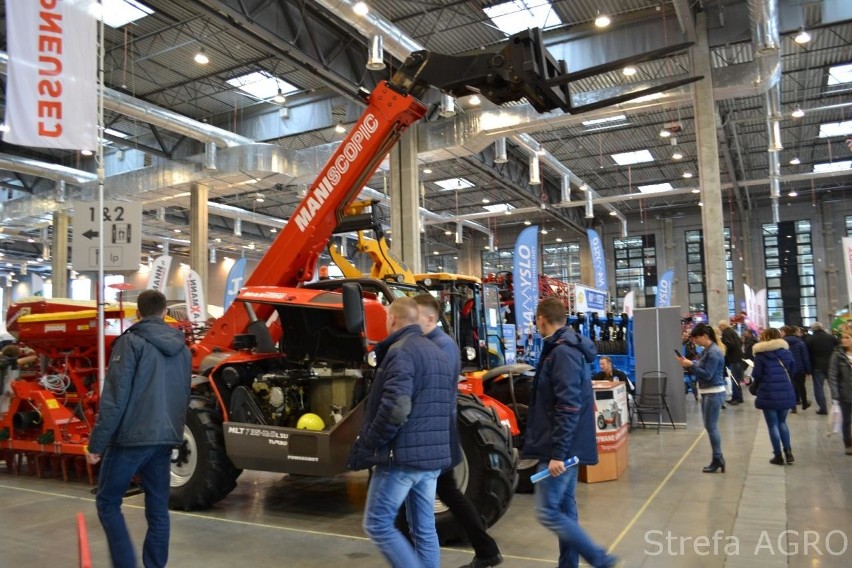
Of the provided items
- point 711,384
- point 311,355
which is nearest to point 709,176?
point 711,384

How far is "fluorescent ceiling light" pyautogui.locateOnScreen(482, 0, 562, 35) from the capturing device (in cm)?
1223

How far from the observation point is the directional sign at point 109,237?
228 inches

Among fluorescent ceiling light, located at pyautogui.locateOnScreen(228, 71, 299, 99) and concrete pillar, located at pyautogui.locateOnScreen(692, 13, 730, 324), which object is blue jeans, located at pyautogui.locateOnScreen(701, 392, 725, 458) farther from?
fluorescent ceiling light, located at pyautogui.locateOnScreen(228, 71, 299, 99)

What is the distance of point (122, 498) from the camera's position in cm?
344

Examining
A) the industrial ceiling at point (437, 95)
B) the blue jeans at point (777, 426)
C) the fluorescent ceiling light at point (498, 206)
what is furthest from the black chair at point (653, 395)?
the fluorescent ceiling light at point (498, 206)

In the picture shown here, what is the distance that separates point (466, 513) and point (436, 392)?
1.02 m

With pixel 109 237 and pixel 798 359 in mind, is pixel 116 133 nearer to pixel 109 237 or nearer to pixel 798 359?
pixel 109 237

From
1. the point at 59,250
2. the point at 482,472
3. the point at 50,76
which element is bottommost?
the point at 482,472

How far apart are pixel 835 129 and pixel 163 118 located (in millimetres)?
19234

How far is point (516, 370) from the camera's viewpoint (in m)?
6.09

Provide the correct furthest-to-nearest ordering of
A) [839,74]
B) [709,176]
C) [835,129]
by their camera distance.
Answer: [835,129] → [839,74] → [709,176]

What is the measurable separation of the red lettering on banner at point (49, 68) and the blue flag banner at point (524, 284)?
26.7 ft

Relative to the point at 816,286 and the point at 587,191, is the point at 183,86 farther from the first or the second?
the point at 816,286

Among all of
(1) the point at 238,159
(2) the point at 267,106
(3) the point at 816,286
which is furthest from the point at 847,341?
(3) the point at 816,286
